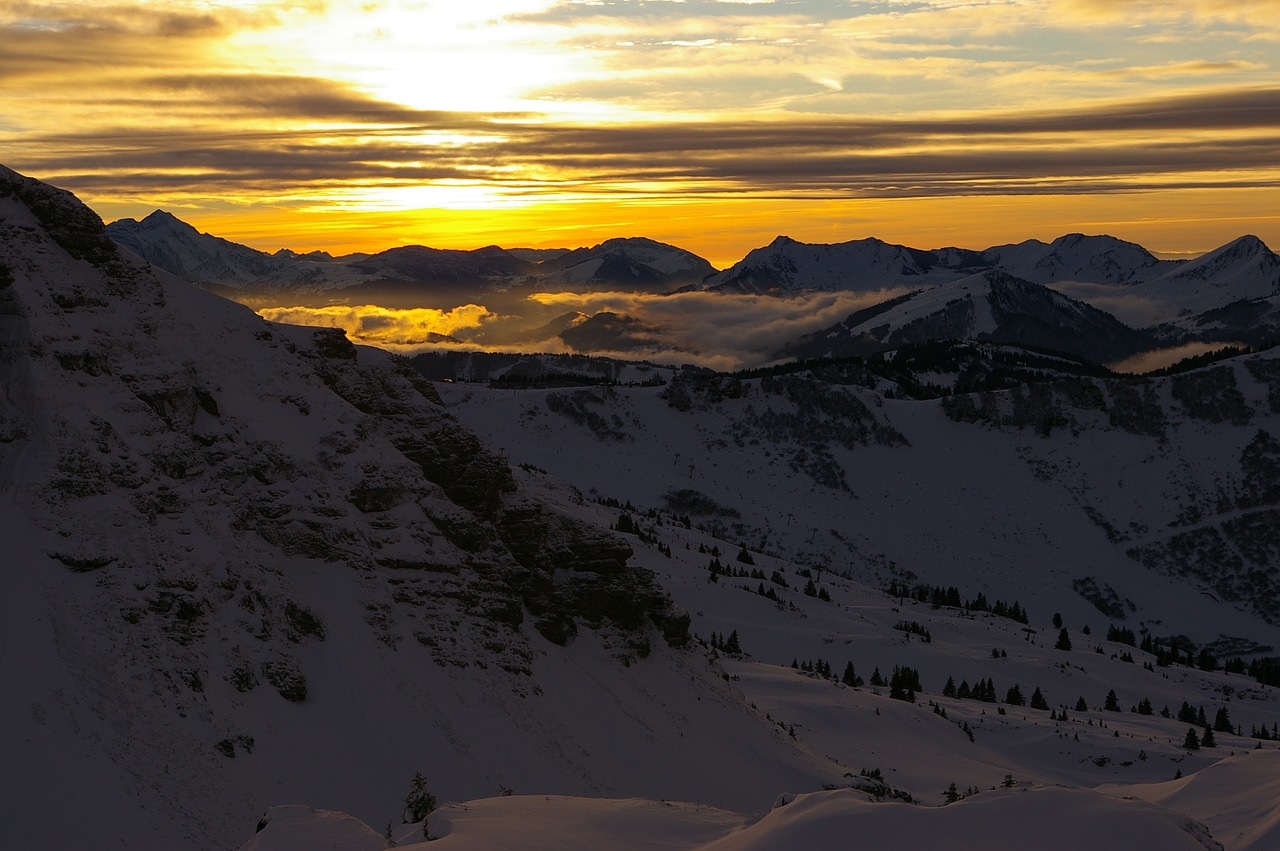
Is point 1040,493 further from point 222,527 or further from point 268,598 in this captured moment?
point 222,527

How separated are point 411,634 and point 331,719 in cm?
513

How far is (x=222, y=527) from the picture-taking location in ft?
120

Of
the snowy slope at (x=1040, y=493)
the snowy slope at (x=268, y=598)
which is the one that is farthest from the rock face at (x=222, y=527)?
the snowy slope at (x=1040, y=493)

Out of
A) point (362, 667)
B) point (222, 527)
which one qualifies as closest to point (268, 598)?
point (222, 527)

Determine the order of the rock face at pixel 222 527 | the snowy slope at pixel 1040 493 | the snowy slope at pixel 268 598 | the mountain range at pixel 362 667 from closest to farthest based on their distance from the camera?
the mountain range at pixel 362 667 → the snowy slope at pixel 268 598 → the rock face at pixel 222 527 → the snowy slope at pixel 1040 493

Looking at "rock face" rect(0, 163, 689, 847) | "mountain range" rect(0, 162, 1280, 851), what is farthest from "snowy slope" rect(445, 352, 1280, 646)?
"rock face" rect(0, 163, 689, 847)

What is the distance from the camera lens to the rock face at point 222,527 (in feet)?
100

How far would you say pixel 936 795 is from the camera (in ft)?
138

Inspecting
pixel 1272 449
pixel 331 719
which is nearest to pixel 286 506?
pixel 331 719

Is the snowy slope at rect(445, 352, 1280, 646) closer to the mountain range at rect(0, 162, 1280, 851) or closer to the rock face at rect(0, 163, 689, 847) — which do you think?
the mountain range at rect(0, 162, 1280, 851)

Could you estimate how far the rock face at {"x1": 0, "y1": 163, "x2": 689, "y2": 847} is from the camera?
30484 millimetres

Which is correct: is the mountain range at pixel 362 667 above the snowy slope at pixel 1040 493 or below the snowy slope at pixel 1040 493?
above

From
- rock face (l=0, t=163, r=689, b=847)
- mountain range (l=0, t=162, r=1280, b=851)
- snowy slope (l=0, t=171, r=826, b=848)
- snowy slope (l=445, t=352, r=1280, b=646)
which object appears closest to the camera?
mountain range (l=0, t=162, r=1280, b=851)

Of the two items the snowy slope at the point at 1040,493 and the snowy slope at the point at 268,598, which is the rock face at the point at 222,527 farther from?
the snowy slope at the point at 1040,493
